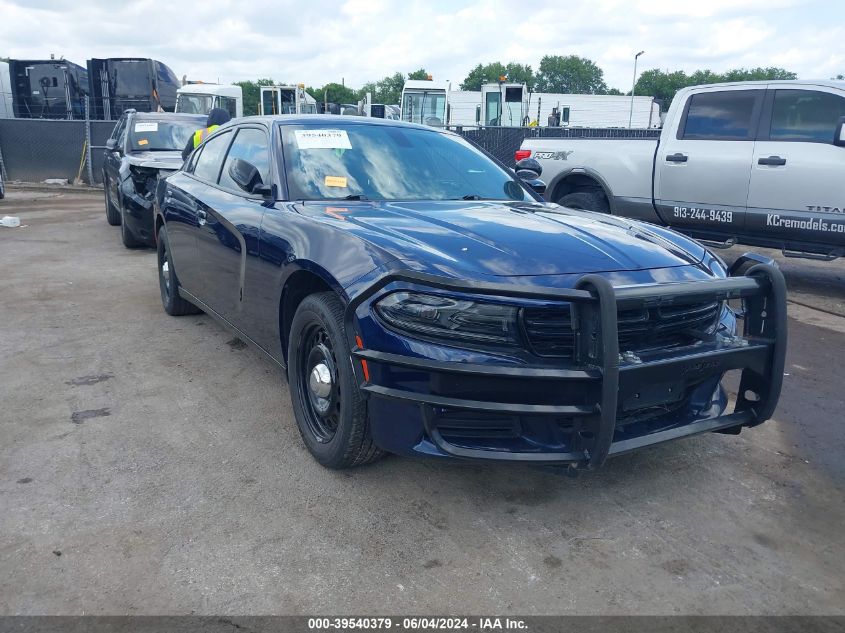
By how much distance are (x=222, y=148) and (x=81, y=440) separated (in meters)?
2.32

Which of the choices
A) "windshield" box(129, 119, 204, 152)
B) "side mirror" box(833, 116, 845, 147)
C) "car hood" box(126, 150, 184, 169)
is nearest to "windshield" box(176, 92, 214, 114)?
"windshield" box(129, 119, 204, 152)

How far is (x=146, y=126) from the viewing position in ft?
33.2

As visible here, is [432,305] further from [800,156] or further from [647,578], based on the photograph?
[800,156]

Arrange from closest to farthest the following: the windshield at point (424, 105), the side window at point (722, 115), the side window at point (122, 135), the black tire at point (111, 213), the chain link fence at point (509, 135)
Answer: the side window at point (722, 115) → the side window at point (122, 135) → the black tire at point (111, 213) → the chain link fence at point (509, 135) → the windshield at point (424, 105)

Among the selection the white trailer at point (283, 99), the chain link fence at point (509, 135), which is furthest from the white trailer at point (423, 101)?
the chain link fence at point (509, 135)

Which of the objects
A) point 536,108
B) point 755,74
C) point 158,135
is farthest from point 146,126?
point 755,74

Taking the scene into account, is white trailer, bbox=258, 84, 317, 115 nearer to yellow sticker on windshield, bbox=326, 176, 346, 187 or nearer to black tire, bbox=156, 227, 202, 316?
black tire, bbox=156, 227, 202, 316

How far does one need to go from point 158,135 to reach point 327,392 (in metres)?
8.10

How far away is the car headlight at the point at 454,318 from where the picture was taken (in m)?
2.67

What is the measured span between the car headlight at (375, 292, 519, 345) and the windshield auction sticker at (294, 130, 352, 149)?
169 centimetres

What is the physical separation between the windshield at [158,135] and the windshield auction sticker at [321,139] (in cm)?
646

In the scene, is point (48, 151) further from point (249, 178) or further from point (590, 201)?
point (249, 178)

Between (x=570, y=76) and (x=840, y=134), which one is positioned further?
(x=570, y=76)

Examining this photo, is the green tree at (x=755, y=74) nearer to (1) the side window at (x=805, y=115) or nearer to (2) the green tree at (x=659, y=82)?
(2) the green tree at (x=659, y=82)
